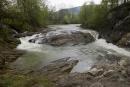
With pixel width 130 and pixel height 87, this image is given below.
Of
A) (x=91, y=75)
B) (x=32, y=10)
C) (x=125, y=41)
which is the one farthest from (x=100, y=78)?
(x=32, y=10)

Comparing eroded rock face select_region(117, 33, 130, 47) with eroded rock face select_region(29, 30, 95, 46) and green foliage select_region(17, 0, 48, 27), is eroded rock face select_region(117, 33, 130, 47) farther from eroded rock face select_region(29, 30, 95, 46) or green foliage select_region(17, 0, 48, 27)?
green foliage select_region(17, 0, 48, 27)

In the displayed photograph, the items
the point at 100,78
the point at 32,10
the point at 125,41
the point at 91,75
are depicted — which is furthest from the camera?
the point at 32,10

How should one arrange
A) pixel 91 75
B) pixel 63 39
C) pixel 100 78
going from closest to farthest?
1. pixel 100 78
2. pixel 91 75
3. pixel 63 39

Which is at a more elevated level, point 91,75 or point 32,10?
point 32,10

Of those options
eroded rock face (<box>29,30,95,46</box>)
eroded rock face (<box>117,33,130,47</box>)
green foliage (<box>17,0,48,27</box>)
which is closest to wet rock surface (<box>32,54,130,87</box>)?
eroded rock face (<box>117,33,130,47</box>)

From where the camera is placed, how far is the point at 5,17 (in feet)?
77.2

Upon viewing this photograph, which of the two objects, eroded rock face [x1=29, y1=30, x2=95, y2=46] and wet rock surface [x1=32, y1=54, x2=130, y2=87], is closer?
wet rock surface [x1=32, y1=54, x2=130, y2=87]

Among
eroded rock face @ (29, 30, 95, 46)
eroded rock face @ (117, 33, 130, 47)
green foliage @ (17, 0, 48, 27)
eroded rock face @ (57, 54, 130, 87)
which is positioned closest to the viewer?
eroded rock face @ (57, 54, 130, 87)

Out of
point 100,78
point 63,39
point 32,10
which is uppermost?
point 32,10

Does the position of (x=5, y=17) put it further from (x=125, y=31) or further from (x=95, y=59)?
(x=125, y=31)

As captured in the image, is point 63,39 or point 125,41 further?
point 63,39

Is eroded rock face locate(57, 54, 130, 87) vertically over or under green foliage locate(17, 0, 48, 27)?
under

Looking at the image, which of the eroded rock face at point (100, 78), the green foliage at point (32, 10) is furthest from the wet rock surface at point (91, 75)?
the green foliage at point (32, 10)

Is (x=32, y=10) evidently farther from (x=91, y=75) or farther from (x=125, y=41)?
(x=91, y=75)
